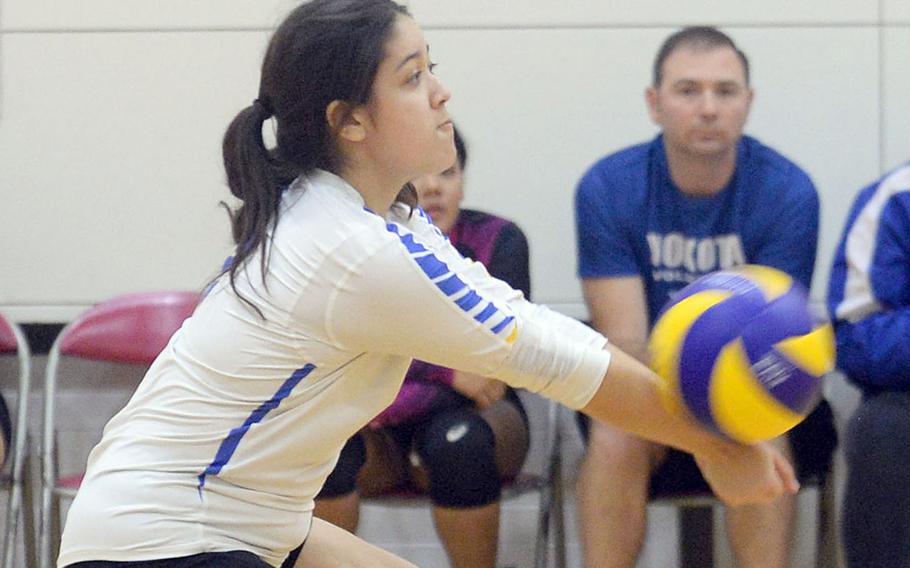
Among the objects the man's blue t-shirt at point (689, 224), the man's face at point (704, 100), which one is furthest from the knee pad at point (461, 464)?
Answer: the man's face at point (704, 100)

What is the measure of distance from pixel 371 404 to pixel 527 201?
2152mm

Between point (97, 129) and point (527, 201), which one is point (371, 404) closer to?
point (527, 201)

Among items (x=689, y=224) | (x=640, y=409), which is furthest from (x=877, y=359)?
(x=640, y=409)

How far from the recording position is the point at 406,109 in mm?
2086

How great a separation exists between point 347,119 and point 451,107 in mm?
2059

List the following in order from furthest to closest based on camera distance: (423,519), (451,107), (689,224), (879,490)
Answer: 1. (423,519)
2. (451,107)
3. (689,224)
4. (879,490)

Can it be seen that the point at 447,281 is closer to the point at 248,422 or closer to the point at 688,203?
the point at 248,422

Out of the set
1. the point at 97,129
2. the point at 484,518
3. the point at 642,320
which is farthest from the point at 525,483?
the point at 97,129

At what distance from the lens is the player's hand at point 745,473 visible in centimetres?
209

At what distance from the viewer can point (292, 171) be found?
6.90ft

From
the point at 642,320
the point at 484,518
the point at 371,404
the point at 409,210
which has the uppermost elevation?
the point at 409,210

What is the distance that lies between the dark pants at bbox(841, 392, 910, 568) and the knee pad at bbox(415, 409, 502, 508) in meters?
0.89

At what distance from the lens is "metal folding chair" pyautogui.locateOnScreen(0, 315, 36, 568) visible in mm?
3619

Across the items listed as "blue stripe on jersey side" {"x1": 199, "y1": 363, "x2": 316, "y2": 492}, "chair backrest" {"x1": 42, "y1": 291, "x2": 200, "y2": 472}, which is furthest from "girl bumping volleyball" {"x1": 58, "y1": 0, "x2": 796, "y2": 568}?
"chair backrest" {"x1": 42, "y1": 291, "x2": 200, "y2": 472}
